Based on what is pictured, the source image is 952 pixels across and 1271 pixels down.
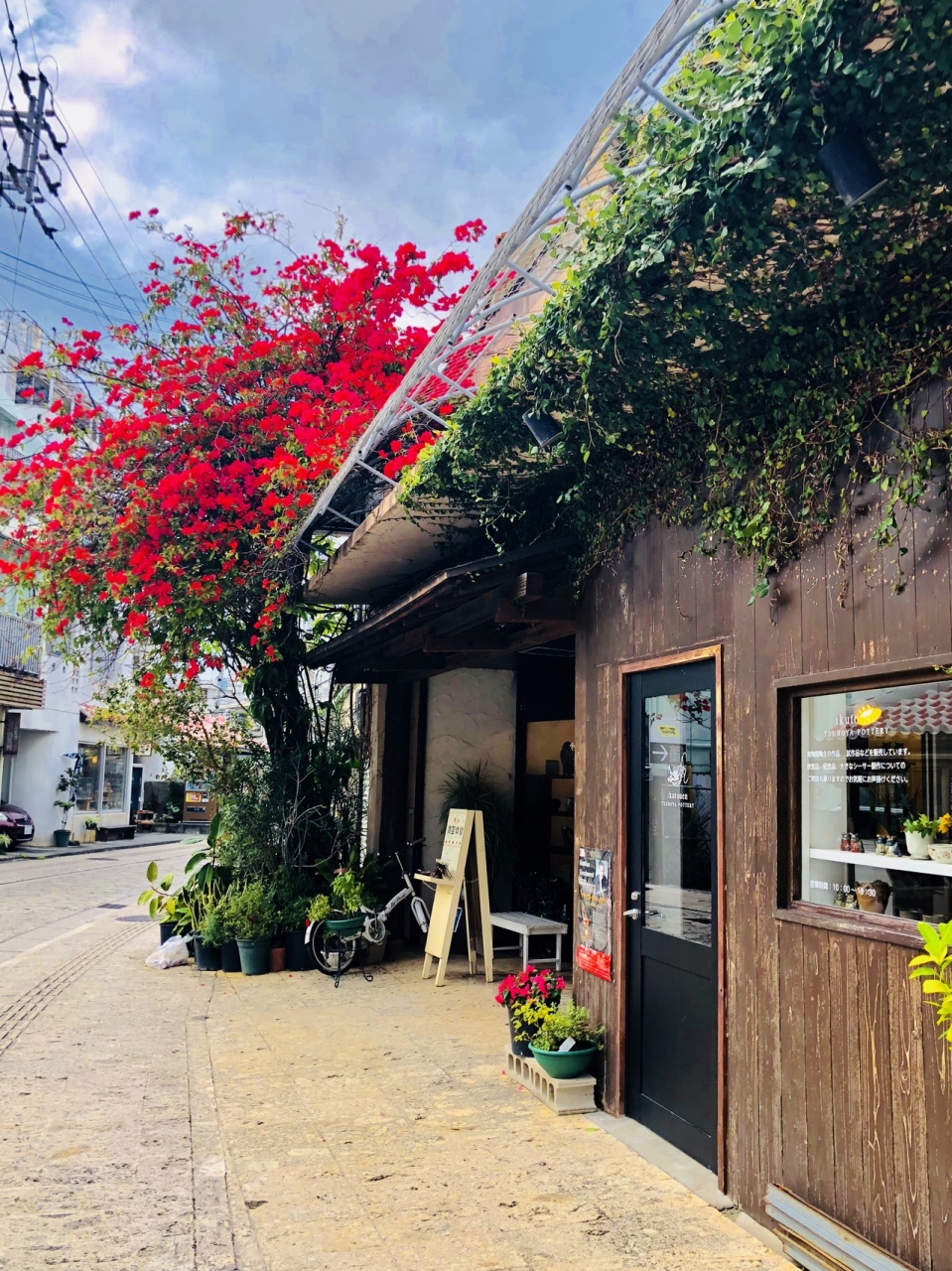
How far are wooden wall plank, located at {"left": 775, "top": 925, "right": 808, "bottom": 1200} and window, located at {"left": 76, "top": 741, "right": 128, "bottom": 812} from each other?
27.4 metres

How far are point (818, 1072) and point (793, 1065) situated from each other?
0.48 ft

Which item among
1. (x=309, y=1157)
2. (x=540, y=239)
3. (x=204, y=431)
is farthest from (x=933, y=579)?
(x=204, y=431)

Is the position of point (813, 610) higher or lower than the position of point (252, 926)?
higher

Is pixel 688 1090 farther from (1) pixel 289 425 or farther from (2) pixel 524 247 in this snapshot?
(1) pixel 289 425

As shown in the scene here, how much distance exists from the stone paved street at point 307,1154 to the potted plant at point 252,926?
1.07 meters

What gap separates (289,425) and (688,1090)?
6.73m

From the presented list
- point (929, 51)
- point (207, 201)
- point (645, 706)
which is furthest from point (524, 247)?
point (207, 201)

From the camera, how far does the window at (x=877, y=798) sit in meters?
2.97

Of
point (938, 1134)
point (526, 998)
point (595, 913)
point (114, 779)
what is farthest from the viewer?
point (114, 779)

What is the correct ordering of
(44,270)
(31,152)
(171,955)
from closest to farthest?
(171,955)
(31,152)
(44,270)

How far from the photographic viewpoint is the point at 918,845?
9.94 feet

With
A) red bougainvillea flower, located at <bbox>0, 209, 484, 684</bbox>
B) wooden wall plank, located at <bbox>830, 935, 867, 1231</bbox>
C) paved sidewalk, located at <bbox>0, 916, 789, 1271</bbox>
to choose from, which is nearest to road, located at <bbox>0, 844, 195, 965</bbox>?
red bougainvillea flower, located at <bbox>0, 209, 484, 684</bbox>

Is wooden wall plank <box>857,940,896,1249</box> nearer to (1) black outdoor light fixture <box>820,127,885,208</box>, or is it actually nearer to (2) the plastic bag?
(1) black outdoor light fixture <box>820,127,885,208</box>

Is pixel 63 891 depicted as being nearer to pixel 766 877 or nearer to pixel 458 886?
pixel 458 886
